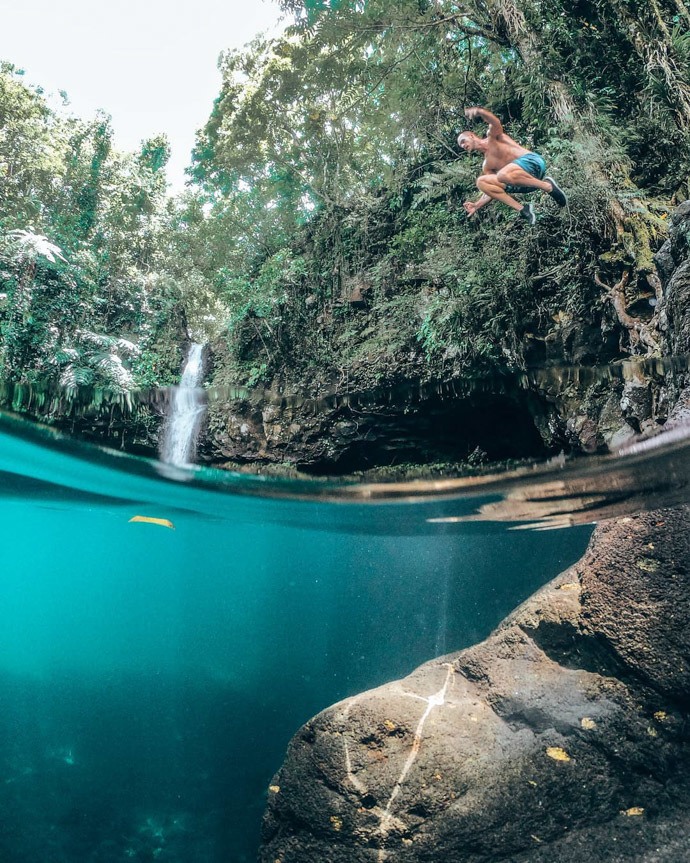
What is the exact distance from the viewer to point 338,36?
36.8 feet

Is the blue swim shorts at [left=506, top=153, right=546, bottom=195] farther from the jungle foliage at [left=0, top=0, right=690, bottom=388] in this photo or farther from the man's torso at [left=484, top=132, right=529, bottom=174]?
the jungle foliage at [left=0, top=0, right=690, bottom=388]

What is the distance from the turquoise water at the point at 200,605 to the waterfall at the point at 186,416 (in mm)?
470

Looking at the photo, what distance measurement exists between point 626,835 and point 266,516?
9341 mm

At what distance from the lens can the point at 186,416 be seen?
34.1 ft

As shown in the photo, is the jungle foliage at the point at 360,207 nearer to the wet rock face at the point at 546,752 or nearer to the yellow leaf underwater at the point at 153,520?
the wet rock face at the point at 546,752

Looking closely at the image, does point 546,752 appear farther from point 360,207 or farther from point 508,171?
point 360,207

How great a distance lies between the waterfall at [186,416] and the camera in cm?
950

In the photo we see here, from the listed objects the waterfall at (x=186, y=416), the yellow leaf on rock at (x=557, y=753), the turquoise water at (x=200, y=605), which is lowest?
the turquoise water at (x=200, y=605)

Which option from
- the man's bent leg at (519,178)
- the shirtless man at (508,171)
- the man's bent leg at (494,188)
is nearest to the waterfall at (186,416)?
the shirtless man at (508,171)

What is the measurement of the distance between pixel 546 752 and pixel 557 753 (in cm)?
10

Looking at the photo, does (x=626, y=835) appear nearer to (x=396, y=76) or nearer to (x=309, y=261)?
(x=309, y=261)

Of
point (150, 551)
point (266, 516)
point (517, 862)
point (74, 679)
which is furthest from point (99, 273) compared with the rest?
point (74, 679)

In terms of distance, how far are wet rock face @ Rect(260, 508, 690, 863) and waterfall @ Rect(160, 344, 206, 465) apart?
5.43m

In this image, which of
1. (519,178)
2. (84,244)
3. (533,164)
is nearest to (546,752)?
(533,164)
